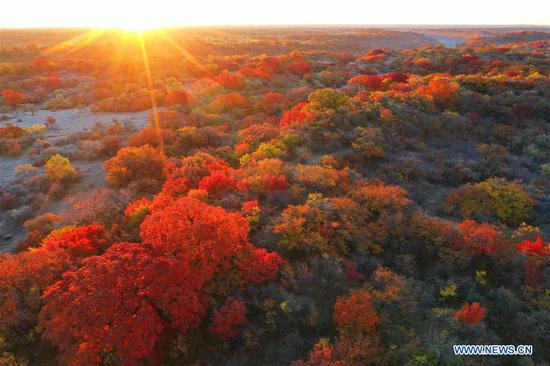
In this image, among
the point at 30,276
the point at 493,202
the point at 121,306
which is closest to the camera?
the point at 121,306

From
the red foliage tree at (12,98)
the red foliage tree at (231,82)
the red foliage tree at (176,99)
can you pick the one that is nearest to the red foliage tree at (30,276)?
the red foliage tree at (176,99)

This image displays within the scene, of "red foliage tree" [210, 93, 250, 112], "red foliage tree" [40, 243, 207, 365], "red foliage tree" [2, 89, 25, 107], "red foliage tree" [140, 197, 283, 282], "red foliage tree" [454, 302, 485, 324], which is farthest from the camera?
"red foliage tree" [2, 89, 25, 107]

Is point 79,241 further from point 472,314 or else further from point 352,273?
point 472,314

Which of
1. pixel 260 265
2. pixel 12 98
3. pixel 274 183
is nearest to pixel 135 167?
pixel 274 183

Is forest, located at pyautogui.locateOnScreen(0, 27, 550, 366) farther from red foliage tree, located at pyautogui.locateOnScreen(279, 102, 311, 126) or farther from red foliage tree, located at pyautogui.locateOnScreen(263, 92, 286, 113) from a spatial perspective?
red foliage tree, located at pyautogui.locateOnScreen(263, 92, 286, 113)

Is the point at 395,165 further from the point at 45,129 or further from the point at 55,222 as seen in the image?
the point at 45,129

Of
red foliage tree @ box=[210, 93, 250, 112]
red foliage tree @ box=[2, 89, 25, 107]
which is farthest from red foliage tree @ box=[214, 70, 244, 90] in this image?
red foliage tree @ box=[2, 89, 25, 107]

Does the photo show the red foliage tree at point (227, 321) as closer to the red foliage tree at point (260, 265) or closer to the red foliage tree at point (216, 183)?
the red foliage tree at point (260, 265)
